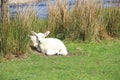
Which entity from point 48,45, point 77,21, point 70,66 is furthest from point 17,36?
point 77,21

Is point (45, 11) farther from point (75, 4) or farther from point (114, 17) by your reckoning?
point (114, 17)

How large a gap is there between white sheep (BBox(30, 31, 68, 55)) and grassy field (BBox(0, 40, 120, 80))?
0.84 ft

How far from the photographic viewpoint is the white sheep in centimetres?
1062

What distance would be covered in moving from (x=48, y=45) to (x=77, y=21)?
203cm

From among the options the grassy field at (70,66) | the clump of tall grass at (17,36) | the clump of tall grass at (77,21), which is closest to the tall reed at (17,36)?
the clump of tall grass at (17,36)

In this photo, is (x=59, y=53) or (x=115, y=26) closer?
(x=59, y=53)

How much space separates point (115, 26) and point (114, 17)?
26 cm

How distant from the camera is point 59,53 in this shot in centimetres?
1066

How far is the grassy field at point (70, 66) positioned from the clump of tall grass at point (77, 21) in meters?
1.22

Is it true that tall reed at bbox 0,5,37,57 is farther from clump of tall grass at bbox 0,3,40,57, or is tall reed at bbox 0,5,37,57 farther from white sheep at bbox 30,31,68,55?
white sheep at bbox 30,31,68,55

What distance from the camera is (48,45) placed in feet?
35.1

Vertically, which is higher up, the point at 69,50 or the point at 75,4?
the point at 75,4

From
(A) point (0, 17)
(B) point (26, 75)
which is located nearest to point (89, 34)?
(A) point (0, 17)

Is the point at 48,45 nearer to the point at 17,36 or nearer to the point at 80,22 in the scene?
the point at 17,36
